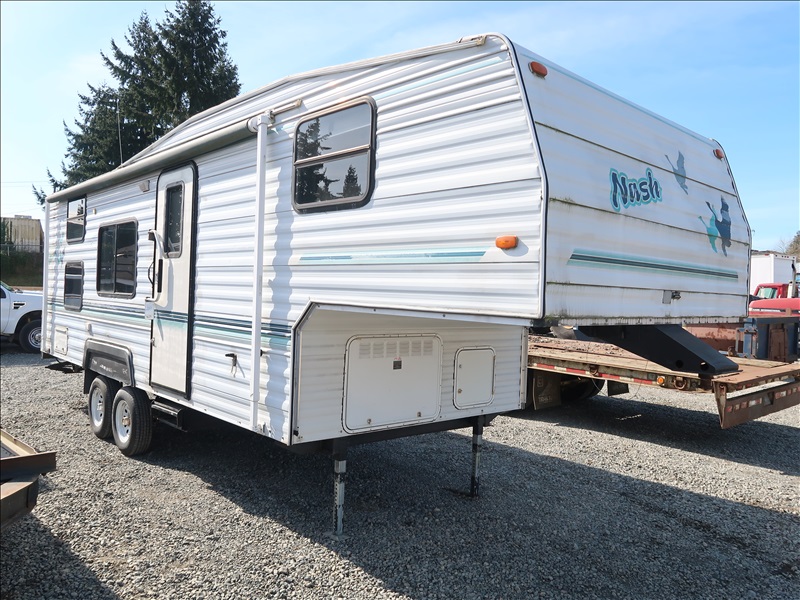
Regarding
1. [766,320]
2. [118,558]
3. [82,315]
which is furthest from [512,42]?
[766,320]

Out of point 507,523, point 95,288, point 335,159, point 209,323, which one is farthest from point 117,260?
point 507,523

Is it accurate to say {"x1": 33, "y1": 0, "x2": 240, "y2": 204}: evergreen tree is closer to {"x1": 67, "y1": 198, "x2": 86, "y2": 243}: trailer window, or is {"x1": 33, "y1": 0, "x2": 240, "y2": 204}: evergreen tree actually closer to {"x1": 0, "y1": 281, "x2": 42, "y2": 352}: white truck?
{"x1": 0, "y1": 281, "x2": 42, "y2": 352}: white truck

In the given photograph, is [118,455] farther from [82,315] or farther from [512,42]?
[512,42]

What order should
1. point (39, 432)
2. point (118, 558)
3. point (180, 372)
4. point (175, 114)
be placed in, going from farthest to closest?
point (175, 114) → point (39, 432) → point (180, 372) → point (118, 558)

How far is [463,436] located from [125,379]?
3.61 m

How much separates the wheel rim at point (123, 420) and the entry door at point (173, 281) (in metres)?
0.73

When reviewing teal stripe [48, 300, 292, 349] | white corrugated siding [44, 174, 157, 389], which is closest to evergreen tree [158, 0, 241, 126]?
white corrugated siding [44, 174, 157, 389]

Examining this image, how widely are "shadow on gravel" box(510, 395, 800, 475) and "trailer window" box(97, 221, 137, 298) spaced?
5.18 metres

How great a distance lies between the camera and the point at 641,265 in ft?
10.7

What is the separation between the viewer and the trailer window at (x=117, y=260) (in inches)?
216

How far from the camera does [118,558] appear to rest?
362 centimetres

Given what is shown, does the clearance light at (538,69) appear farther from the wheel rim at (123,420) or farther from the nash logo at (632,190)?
the wheel rim at (123,420)

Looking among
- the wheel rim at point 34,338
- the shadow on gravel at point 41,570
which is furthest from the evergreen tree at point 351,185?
the wheel rim at point 34,338

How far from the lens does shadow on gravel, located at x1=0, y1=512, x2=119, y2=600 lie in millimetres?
3209
